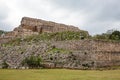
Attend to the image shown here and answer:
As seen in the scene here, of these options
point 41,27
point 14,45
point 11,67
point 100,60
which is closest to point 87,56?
point 100,60

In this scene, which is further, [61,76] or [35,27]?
[35,27]

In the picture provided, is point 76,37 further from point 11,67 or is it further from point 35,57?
point 11,67

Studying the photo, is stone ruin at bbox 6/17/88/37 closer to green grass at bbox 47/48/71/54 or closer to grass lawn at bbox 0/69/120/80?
green grass at bbox 47/48/71/54

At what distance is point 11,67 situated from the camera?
28.6 meters

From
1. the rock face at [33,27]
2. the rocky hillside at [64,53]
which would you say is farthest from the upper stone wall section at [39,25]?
the rocky hillside at [64,53]

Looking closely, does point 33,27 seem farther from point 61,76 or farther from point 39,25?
point 61,76

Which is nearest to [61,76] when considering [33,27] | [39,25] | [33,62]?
[33,62]

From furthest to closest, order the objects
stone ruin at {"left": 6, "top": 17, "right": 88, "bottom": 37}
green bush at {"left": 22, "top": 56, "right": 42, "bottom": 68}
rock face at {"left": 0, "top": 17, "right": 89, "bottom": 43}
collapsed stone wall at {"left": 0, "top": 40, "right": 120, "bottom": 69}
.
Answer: stone ruin at {"left": 6, "top": 17, "right": 88, "bottom": 37}, rock face at {"left": 0, "top": 17, "right": 89, "bottom": 43}, collapsed stone wall at {"left": 0, "top": 40, "right": 120, "bottom": 69}, green bush at {"left": 22, "top": 56, "right": 42, "bottom": 68}

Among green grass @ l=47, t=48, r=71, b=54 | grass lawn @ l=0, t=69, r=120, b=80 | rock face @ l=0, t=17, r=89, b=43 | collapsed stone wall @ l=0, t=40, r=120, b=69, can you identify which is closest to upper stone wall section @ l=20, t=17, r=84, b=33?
rock face @ l=0, t=17, r=89, b=43

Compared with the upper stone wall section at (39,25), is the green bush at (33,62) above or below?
below

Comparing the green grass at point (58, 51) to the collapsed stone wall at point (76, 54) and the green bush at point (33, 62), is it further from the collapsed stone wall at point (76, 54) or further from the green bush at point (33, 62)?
the green bush at point (33, 62)

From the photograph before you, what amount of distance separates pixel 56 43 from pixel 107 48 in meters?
5.17

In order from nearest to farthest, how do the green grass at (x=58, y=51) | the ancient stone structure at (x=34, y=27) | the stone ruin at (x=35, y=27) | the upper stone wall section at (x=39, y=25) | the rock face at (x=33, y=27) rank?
1. the green grass at (x=58, y=51)
2. the rock face at (x=33, y=27)
3. the ancient stone structure at (x=34, y=27)
4. the stone ruin at (x=35, y=27)
5. the upper stone wall section at (x=39, y=25)

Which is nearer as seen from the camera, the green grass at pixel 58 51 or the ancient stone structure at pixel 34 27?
the green grass at pixel 58 51
